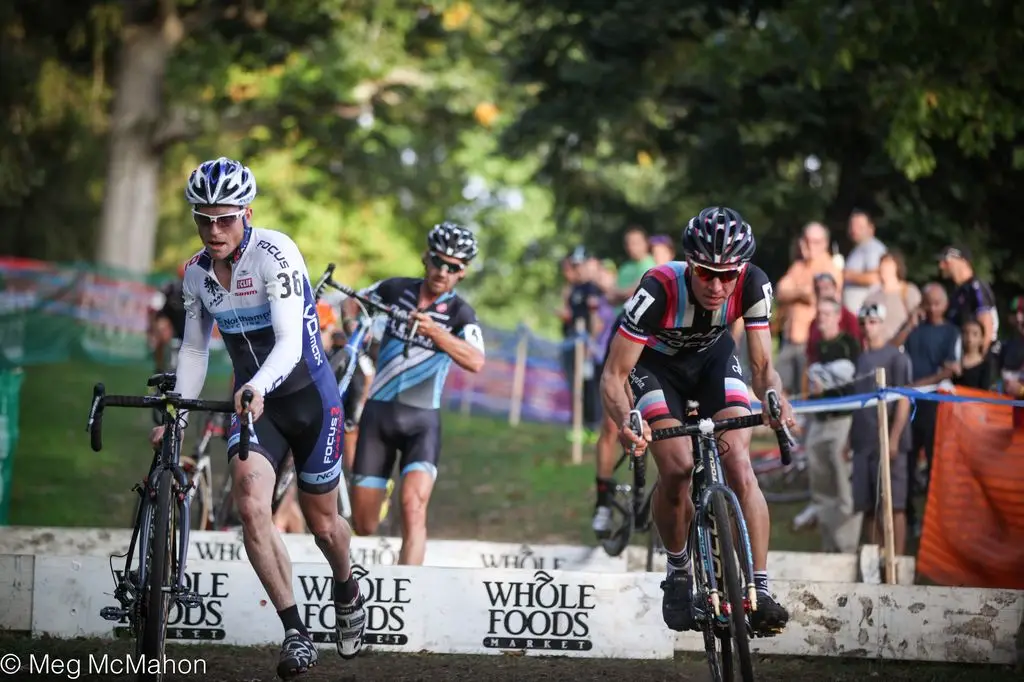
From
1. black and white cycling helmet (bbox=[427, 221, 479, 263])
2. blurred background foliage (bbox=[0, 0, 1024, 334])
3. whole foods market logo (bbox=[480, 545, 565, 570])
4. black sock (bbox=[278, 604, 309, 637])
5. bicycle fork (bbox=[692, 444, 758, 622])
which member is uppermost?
blurred background foliage (bbox=[0, 0, 1024, 334])

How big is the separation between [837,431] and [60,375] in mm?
19056

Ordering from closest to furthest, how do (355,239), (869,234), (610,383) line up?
(610,383)
(869,234)
(355,239)

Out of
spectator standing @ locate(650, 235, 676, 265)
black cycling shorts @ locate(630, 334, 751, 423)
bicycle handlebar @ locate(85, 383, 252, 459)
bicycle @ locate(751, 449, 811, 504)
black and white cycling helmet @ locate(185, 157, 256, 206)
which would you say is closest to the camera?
bicycle handlebar @ locate(85, 383, 252, 459)

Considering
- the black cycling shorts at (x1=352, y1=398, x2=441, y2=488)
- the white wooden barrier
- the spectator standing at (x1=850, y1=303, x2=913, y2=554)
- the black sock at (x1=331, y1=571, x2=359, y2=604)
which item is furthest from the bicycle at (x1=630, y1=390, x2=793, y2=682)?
the spectator standing at (x1=850, y1=303, x2=913, y2=554)

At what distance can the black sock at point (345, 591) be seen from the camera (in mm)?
7714

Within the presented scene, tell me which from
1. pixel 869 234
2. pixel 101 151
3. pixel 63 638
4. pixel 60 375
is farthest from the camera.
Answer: pixel 101 151

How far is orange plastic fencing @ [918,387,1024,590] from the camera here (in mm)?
9828

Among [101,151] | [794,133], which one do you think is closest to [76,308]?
[101,151]

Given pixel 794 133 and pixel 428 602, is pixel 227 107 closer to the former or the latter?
pixel 794 133

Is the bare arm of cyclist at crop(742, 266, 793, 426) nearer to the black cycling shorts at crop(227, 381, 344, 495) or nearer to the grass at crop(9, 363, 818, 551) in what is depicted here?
the black cycling shorts at crop(227, 381, 344, 495)

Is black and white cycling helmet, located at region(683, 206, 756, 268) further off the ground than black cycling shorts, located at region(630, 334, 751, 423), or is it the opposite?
black and white cycling helmet, located at region(683, 206, 756, 268)

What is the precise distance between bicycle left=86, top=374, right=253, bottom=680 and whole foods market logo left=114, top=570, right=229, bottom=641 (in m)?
1.39

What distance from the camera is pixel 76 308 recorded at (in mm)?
31172

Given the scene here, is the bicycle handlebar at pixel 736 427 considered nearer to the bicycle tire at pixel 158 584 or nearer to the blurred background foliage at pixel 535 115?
the bicycle tire at pixel 158 584
